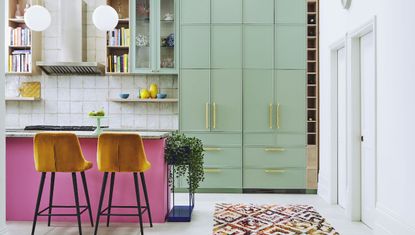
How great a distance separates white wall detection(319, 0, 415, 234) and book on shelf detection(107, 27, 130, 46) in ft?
11.6

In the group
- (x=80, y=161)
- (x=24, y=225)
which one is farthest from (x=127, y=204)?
(x=24, y=225)

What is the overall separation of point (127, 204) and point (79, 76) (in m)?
3.14

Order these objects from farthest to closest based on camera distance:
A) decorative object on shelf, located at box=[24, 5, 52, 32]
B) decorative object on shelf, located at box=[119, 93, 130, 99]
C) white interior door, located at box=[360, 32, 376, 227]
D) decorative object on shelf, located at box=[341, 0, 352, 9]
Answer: decorative object on shelf, located at box=[119, 93, 130, 99] → decorative object on shelf, located at box=[341, 0, 352, 9] → decorative object on shelf, located at box=[24, 5, 52, 32] → white interior door, located at box=[360, 32, 376, 227]

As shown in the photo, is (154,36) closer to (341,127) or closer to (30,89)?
(30,89)

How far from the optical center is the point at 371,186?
171 inches

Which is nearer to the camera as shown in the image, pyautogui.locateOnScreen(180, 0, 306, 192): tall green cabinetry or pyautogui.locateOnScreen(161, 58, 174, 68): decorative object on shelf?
pyautogui.locateOnScreen(180, 0, 306, 192): tall green cabinetry

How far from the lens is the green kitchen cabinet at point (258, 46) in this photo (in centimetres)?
627

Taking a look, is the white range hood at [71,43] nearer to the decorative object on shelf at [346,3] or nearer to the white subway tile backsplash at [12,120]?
the white subway tile backsplash at [12,120]

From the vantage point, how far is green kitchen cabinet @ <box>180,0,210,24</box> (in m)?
6.31

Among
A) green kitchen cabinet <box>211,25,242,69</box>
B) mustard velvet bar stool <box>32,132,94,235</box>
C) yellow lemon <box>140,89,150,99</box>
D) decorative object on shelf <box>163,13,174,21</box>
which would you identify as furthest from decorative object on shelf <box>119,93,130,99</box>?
mustard velvet bar stool <box>32,132,94,235</box>

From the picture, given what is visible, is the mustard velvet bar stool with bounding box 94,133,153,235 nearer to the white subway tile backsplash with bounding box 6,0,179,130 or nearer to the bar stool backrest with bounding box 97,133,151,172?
the bar stool backrest with bounding box 97,133,151,172

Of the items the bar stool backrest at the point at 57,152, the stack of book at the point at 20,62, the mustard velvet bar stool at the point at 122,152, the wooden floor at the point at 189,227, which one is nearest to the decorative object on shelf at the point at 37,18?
the bar stool backrest at the point at 57,152

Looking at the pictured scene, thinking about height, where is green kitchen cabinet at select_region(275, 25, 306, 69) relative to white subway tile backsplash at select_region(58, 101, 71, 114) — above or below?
above

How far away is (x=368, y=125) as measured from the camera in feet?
14.4
